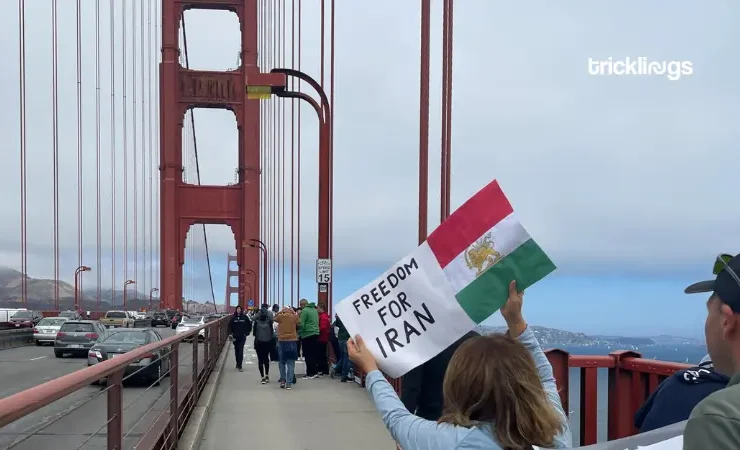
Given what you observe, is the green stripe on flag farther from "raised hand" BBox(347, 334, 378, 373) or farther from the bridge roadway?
the bridge roadway

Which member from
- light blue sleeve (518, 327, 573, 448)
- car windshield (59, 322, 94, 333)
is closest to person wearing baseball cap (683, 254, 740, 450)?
light blue sleeve (518, 327, 573, 448)

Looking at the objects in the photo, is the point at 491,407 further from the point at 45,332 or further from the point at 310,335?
the point at 45,332

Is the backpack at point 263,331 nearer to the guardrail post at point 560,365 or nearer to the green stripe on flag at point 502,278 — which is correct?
the guardrail post at point 560,365

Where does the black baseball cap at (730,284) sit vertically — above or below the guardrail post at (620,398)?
above

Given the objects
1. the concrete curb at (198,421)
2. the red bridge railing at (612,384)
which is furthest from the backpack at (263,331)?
the red bridge railing at (612,384)

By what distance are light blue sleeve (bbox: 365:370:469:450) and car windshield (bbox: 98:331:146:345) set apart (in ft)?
48.7

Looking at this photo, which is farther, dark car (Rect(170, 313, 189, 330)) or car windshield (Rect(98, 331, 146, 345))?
dark car (Rect(170, 313, 189, 330))

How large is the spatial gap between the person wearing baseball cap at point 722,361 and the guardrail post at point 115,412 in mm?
2891

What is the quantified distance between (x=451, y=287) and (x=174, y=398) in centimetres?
445

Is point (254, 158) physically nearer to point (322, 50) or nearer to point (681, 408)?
point (322, 50)

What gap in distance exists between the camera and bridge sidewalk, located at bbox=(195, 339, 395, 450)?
7.46 m

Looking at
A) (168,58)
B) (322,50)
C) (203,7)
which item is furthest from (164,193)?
(322,50)

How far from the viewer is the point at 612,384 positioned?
4785 mm

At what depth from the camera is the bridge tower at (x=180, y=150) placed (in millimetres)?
46469
